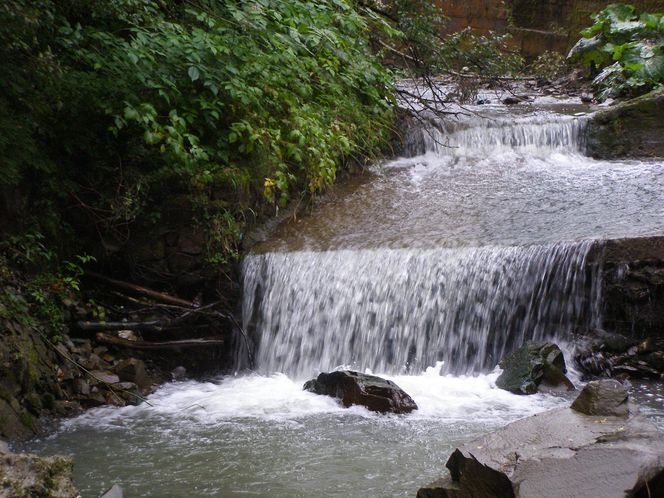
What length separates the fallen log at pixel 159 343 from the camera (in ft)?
22.8

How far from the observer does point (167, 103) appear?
698 cm

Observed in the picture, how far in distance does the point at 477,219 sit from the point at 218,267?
2.98 m

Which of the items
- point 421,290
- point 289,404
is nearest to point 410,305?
point 421,290

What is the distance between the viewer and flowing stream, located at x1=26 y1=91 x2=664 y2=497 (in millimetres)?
4652

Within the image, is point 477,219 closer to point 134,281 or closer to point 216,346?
point 216,346

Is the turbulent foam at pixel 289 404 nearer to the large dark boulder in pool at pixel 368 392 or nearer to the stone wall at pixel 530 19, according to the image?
the large dark boulder in pool at pixel 368 392

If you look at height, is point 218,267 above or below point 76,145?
below

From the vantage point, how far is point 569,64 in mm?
16156

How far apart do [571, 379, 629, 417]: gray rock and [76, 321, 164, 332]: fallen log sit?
14.7ft

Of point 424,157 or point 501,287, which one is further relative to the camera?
point 424,157

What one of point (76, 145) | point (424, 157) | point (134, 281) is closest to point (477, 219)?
point (424, 157)

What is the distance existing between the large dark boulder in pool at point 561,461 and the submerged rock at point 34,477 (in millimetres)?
1683

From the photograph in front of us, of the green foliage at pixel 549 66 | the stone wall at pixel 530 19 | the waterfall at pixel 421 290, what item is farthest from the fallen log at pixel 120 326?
the stone wall at pixel 530 19

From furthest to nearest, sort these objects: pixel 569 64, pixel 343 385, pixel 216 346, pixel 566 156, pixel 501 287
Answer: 1. pixel 569 64
2. pixel 566 156
3. pixel 216 346
4. pixel 501 287
5. pixel 343 385
